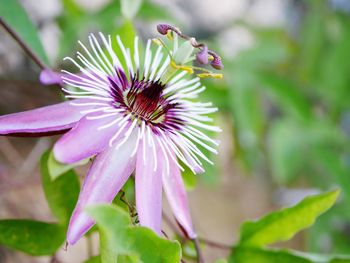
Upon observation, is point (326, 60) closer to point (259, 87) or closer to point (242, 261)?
point (259, 87)

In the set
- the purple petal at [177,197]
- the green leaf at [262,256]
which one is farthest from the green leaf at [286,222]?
the purple petal at [177,197]

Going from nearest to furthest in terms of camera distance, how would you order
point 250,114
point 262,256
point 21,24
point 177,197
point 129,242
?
point 129,242, point 177,197, point 262,256, point 21,24, point 250,114

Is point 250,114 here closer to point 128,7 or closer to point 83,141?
point 128,7

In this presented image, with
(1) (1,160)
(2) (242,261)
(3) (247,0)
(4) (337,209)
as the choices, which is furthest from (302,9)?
(2) (242,261)

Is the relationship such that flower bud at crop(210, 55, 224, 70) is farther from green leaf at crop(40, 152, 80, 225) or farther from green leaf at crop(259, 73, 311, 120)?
green leaf at crop(259, 73, 311, 120)

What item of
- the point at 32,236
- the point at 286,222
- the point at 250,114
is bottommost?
the point at 32,236

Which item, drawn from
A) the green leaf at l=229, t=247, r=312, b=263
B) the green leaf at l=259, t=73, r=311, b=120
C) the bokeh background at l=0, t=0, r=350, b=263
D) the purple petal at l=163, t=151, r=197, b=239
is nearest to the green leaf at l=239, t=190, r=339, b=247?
the green leaf at l=229, t=247, r=312, b=263

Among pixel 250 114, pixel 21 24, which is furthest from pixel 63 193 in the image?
pixel 250 114
